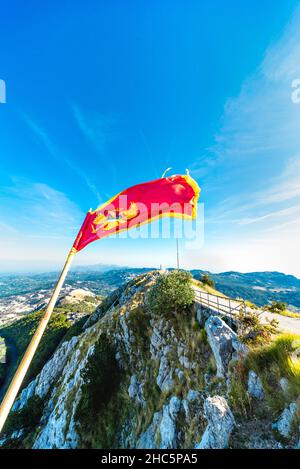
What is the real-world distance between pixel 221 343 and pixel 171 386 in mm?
7383

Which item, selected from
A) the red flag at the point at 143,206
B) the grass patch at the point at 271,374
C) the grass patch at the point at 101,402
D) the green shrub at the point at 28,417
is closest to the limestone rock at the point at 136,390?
the grass patch at the point at 101,402

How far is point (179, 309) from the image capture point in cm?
2173

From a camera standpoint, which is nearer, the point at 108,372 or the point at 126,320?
the point at 108,372

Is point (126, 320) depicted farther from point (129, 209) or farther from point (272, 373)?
point (129, 209)

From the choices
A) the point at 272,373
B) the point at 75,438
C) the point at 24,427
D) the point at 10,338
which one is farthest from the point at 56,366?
the point at 10,338

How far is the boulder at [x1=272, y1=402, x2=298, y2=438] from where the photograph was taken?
27.4ft

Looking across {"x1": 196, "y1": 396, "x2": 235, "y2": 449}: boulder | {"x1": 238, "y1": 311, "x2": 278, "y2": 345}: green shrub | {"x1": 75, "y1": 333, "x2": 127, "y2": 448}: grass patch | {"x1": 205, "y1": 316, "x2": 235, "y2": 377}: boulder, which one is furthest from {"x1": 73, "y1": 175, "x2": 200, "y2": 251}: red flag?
{"x1": 75, "y1": 333, "x2": 127, "y2": 448}: grass patch

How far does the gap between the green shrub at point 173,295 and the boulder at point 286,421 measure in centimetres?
1217

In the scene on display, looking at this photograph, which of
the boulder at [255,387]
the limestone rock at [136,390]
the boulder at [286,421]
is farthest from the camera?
the limestone rock at [136,390]

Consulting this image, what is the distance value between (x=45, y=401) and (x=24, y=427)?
12.8 ft

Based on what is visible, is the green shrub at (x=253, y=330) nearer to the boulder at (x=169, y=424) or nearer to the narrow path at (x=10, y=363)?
the boulder at (x=169, y=424)

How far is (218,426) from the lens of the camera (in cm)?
990

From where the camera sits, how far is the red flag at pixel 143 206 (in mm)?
8203

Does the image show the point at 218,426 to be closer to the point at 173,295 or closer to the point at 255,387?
the point at 255,387
